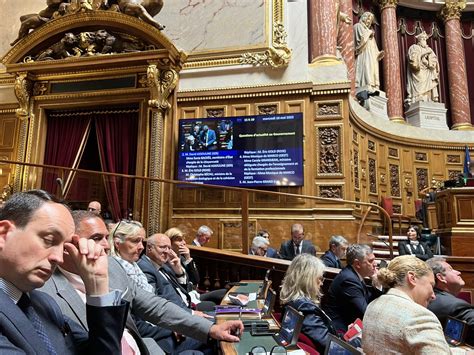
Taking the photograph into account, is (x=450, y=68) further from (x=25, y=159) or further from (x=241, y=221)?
(x=25, y=159)

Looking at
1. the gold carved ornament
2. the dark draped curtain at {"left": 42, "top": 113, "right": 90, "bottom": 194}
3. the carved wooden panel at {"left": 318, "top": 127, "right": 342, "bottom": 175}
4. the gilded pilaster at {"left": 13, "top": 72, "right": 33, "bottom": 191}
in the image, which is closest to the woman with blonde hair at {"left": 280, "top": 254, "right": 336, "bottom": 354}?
the carved wooden panel at {"left": 318, "top": 127, "right": 342, "bottom": 175}

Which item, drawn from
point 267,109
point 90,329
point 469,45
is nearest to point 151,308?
point 90,329

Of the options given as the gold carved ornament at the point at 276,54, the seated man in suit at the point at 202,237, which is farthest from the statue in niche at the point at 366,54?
the seated man in suit at the point at 202,237

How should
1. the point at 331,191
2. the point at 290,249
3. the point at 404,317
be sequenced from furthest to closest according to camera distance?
1. the point at 331,191
2. the point at 290,249
3. the point at 404,317

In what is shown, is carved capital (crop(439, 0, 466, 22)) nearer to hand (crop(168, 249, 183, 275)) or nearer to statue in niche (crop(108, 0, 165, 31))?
statue in niche (crop(108, 0, 165, 31))

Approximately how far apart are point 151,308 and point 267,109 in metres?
4.78

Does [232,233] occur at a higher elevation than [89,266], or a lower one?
higher

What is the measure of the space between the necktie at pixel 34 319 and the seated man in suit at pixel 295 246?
415 cm

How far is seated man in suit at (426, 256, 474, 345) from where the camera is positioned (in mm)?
2512

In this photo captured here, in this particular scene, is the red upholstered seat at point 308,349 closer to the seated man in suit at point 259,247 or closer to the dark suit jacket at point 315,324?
the dark suit jacket at point 315,324

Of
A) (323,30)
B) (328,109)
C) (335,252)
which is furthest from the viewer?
(323,30)

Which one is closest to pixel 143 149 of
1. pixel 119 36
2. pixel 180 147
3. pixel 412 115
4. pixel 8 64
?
pixel 180 147

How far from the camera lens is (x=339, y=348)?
4.89 ft

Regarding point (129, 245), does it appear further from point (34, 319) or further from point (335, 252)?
point (335, 252)
